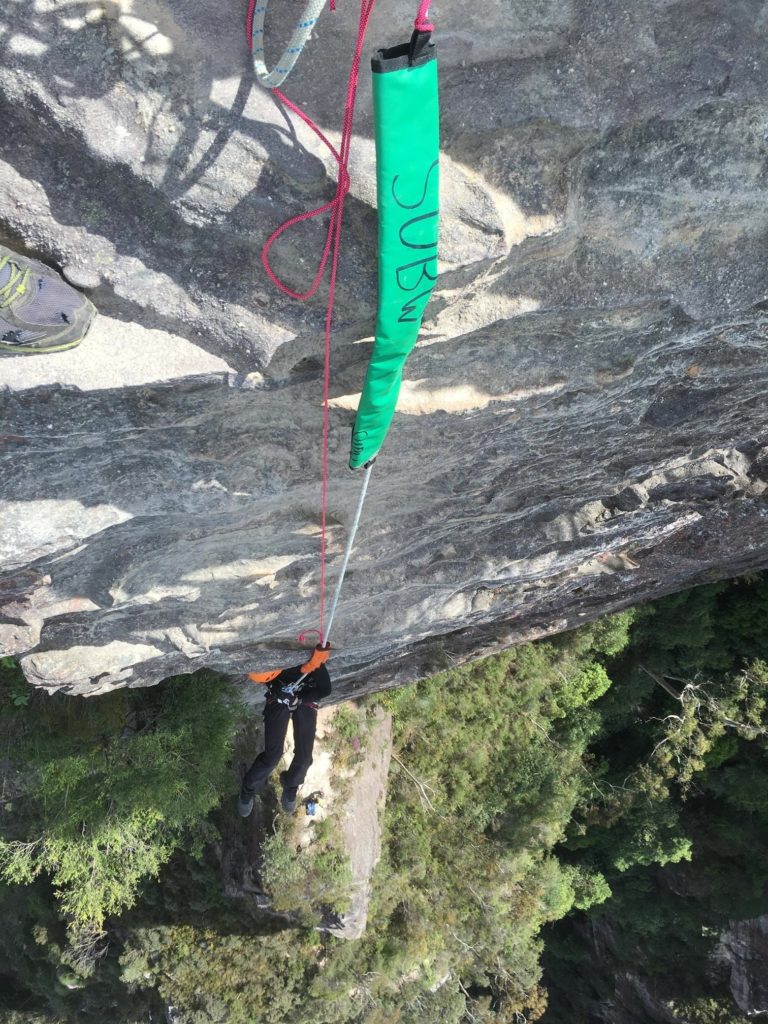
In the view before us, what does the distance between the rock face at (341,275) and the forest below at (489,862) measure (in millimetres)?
4617

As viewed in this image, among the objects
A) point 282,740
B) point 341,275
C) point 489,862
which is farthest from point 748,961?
point 341,275

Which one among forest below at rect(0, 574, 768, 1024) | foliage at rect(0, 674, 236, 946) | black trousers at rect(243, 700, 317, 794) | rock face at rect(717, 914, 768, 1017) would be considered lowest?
rock face at rect(717, 914, 768, 1017)

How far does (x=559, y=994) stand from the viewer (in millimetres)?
13523

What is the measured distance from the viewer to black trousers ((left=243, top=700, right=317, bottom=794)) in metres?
5.68

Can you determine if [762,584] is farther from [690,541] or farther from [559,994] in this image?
[559,994]

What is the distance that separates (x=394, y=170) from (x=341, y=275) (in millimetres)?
523

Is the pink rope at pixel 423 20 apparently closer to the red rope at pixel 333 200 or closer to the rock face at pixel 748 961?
the red rope at pixel 333 200

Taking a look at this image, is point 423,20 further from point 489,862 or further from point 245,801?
point 489,862

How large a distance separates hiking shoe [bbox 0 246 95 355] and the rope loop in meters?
1.04

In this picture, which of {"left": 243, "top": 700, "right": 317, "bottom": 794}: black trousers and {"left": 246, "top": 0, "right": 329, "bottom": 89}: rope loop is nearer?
{"left": 246, "top": 0, "right": 329, "bottom": 89}: rope loop

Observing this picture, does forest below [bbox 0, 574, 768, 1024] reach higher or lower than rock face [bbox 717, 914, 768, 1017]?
higher

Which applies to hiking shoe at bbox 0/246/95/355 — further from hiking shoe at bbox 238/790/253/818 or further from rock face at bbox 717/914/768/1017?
rock face at bbox 717/914/768/1017

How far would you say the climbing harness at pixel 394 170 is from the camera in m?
2.38

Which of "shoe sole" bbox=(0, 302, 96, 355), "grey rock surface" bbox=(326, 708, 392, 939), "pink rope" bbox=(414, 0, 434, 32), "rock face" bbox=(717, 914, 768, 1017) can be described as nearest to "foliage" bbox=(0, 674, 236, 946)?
"grey rock surface" bbox=(326, 708, 392, 939)
